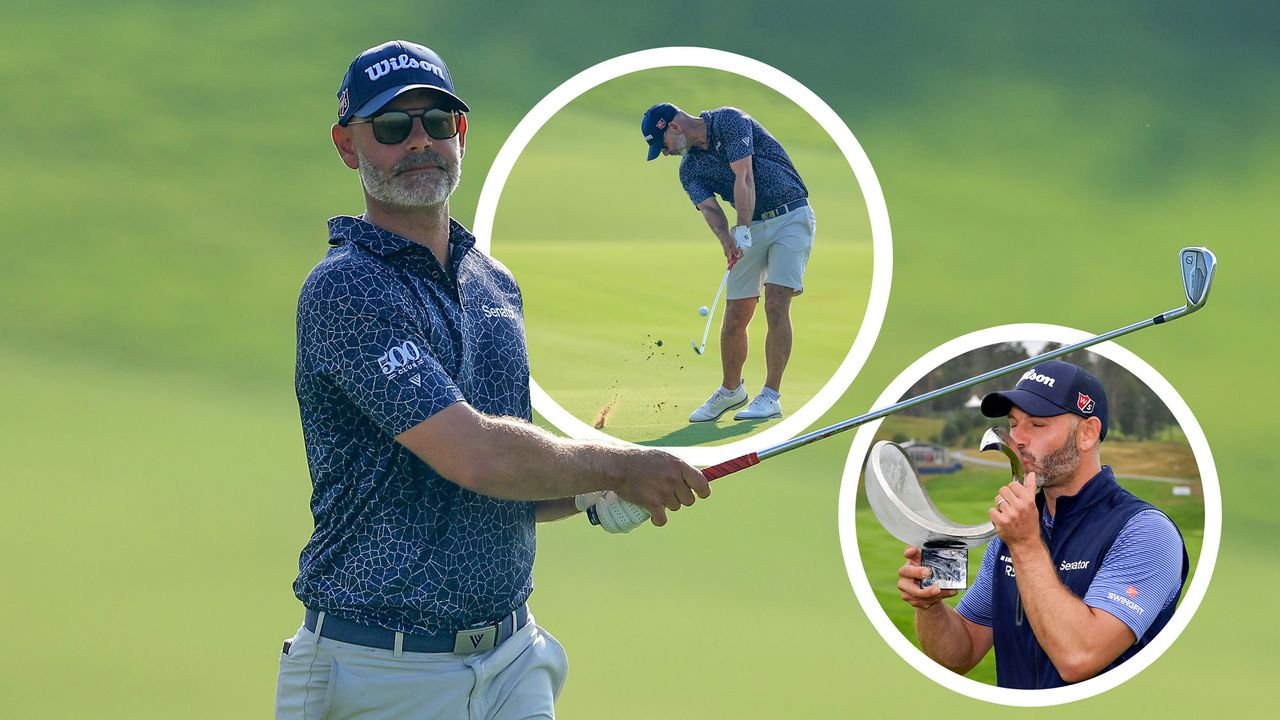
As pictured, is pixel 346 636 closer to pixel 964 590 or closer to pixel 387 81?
pixel 387 81

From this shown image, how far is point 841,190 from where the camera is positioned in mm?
5215

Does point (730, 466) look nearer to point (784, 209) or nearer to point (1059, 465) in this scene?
point (1059, 465)

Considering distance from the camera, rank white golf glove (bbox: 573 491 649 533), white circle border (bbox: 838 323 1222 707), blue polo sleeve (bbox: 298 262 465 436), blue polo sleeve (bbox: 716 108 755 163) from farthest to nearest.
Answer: blue polo sleeve (bbox: 716 108 755 163), white circle border (bbox: 838 323 1222 707), white golf glove (bbox: 573 491 649 533), blue polo sleeve (bbox: 298 262 465 436)

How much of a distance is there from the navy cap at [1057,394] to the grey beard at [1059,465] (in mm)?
84

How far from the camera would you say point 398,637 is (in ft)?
9.71

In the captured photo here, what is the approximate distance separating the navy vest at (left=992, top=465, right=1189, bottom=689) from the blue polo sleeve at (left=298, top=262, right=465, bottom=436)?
1841 millimetres

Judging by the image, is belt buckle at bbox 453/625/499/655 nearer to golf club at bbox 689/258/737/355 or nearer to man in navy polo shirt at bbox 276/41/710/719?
man in navy polo shirt at bbox 276/41/710/719

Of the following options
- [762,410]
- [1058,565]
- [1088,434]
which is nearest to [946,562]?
[1058,565]

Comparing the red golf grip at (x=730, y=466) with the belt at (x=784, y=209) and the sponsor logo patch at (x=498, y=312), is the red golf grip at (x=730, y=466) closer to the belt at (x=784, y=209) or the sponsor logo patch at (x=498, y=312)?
the sponsor logo patch at (x=498, y=312)

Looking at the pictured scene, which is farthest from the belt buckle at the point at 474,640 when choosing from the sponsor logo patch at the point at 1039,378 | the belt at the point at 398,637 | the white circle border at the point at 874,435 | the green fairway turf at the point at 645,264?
the green fairway turf at the point at 645,264

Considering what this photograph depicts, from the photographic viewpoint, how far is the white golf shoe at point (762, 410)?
527 centimetres

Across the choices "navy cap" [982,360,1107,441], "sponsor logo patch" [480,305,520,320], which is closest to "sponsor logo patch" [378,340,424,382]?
"sponsor logo patch" [480,305,520,320]

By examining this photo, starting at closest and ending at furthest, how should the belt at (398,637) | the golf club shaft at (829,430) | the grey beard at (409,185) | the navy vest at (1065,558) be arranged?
1. the belt at (398,637)
2. the grey beard at (409,185)
3. the golf club shaft at (829,430)
4. the navy vest at (1065,558)

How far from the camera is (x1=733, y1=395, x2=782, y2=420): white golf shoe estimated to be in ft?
17.3
